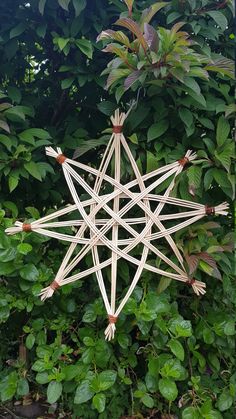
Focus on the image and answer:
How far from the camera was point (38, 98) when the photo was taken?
1.87 metres

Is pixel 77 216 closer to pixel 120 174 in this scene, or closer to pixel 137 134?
pixel 120 174

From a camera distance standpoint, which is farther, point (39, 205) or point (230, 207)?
point (39, 205)

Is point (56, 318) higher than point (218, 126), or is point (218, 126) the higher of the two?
point (218, 126)

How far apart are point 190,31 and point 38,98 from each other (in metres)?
0.74

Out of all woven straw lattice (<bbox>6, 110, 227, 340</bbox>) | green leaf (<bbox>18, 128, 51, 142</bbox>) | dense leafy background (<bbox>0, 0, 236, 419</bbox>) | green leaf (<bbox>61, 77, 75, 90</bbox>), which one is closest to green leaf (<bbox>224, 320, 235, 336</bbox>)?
dense leafy background (<bbox>0, 0, 236, 419</bbox>)

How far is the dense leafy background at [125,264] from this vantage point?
141 cm

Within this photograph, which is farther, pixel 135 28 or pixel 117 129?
pixel 117 129

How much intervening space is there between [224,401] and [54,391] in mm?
611

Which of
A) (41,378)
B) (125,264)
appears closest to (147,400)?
(41,378)

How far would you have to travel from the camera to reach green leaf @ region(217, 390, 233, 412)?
4.79ft

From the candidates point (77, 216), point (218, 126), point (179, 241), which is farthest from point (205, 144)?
point (77, 216)

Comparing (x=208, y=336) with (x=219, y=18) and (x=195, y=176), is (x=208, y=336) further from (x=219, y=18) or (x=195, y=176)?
(x=219, y=18)

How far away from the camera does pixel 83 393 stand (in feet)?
4.50

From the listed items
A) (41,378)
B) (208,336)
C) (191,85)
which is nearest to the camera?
(191,85)
